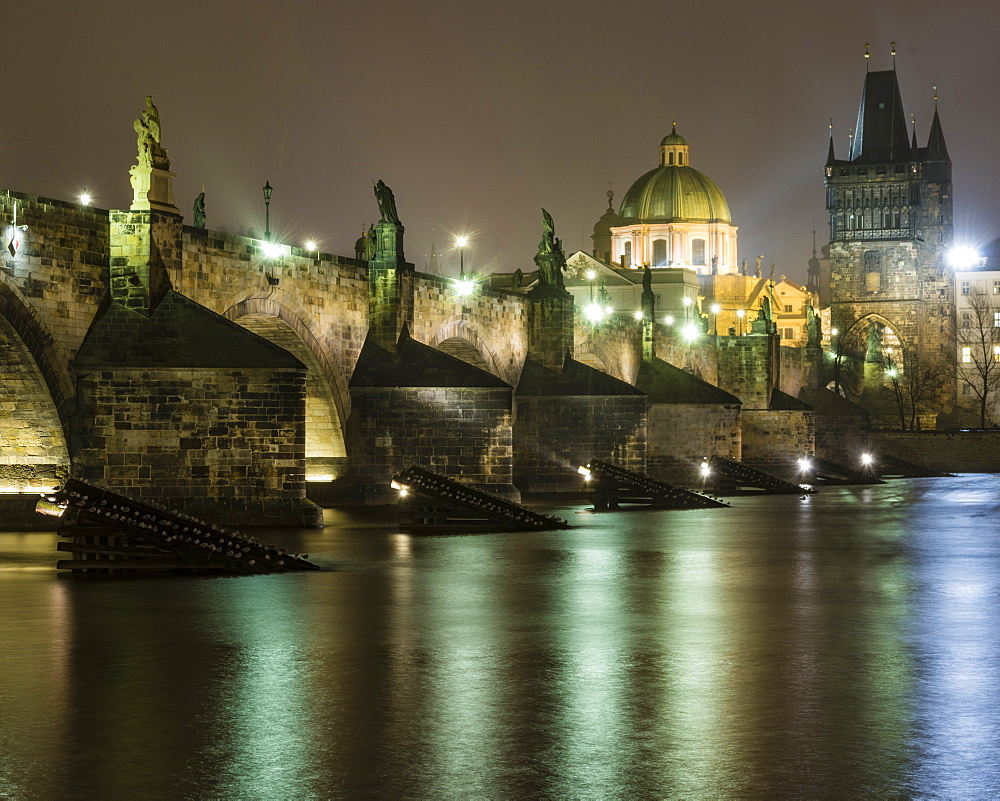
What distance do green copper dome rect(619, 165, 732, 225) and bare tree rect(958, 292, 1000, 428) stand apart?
82.1ft

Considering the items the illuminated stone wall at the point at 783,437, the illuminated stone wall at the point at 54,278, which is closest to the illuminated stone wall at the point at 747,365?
the illuminated stone wall at the point at 783,437

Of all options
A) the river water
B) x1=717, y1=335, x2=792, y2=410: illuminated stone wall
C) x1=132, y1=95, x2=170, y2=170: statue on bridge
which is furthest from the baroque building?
the river water

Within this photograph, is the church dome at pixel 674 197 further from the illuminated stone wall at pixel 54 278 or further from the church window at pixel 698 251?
the illuminated stone wall at pixel 54 278

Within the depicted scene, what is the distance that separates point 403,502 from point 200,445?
5.52 m

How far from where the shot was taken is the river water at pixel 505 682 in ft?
28.5

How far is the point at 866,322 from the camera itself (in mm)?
113625

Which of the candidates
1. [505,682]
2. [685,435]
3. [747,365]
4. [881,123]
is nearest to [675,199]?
[881,123]

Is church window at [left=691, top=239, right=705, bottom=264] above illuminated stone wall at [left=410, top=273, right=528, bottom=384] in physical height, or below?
above

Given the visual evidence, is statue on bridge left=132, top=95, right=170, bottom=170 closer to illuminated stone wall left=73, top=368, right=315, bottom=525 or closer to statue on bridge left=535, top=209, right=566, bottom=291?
illuminated stone wall left=73, top=368, right=315, bottom=525

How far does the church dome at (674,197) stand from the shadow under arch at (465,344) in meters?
88.0

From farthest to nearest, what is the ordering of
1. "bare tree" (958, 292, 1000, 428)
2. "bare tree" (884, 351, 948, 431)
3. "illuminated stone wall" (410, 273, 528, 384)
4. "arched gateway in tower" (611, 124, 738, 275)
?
"arched gateway in tower" (611, 124, 738, 275) < "bare tree" (958, 292, 1000, 428) < "bare tree" (884, 351, 948, 431) < "illuminated stone wall" (410, 273, 528, 384)

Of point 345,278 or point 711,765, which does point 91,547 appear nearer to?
point 711,765

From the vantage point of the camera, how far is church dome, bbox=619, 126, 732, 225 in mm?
132125

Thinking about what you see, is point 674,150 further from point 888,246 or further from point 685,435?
point 685,435
